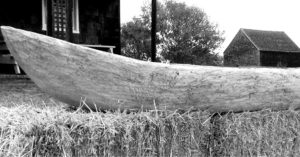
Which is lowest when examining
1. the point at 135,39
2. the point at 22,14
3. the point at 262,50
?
the point at 262,50

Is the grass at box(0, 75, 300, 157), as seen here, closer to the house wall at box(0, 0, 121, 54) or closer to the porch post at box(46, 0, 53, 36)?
the porch post at box(46, 0, 53, 36)

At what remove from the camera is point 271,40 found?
4519 cm

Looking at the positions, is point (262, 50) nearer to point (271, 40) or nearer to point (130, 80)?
Answer: point (271, 40)

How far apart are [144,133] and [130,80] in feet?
1.36

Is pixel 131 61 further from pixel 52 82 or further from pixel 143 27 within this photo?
pixel 143 27

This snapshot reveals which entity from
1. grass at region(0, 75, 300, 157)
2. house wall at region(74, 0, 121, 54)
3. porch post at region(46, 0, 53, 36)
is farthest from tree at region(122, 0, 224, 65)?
grass at region(0, 75, 300, 157)

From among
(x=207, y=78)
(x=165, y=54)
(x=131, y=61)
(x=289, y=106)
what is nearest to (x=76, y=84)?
Result: (x=131, y=61)

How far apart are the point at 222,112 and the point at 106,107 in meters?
0.98

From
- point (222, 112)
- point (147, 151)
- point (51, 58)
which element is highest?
point (51, 58)

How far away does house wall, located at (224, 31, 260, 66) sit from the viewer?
1687 inches

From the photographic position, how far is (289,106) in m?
3.60

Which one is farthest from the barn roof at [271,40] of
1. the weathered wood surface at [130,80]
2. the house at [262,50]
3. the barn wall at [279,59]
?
the weathered wood surface at [130,80]

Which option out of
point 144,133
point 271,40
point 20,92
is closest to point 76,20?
point 20,92

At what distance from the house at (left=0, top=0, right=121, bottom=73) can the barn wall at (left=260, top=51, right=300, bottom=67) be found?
32.0m
